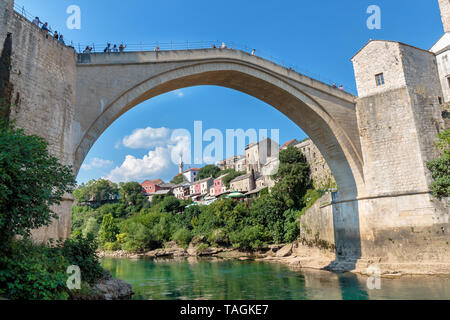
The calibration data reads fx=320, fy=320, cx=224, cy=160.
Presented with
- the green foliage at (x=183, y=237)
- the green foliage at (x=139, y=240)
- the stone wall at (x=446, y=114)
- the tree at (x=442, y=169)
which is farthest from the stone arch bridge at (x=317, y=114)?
the green foliage at (x=139, y=240)

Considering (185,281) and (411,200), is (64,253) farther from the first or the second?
(411,200)

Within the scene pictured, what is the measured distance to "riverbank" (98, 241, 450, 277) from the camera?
11.3 metres

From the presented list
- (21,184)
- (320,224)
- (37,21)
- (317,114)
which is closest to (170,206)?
(320,224)

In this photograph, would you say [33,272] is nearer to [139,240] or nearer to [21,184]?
[21,184]

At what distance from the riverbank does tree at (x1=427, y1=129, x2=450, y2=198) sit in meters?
2.49

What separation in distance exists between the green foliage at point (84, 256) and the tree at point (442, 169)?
1121 cm

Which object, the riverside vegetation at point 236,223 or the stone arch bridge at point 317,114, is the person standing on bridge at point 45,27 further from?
the riverside vegetation at point 236,223

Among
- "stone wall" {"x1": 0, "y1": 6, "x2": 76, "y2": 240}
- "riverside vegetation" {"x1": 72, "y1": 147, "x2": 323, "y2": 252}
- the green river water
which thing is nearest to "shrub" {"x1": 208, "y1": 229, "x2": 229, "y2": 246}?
"riverside vegetation" {"x1": 72, "y1": 147, "x2": 323, "y2": 252}

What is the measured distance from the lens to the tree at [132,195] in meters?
53.4

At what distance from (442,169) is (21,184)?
12745mm

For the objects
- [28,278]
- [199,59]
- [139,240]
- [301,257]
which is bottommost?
[301,257]

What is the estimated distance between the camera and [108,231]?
38.7 m

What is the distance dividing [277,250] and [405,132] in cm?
1293

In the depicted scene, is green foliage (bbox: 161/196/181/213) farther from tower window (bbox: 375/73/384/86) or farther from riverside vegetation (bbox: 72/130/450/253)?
tower window (bbox: 375/73/384/86)
